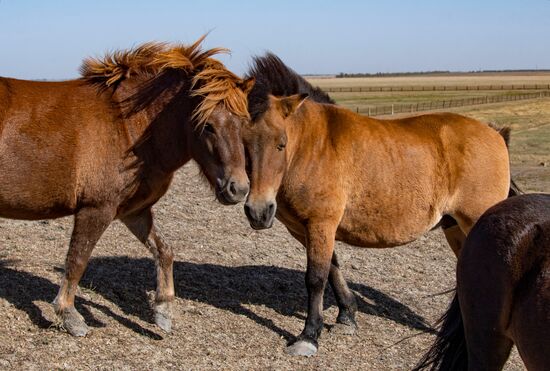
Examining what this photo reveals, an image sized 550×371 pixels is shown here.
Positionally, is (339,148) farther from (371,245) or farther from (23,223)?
(23,223)

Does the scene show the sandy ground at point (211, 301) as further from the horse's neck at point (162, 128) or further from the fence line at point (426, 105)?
the fence line at point (426, 105)

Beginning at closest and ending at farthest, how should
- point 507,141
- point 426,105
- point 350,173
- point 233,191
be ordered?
point 233,191 < point 350,173 < point 507,141 < point 426,105

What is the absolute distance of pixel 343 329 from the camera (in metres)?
6.24

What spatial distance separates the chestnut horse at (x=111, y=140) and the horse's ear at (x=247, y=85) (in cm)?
1

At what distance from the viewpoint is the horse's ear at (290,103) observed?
5.66 m

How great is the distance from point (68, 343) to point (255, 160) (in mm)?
1969

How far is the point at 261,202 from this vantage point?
207 inches

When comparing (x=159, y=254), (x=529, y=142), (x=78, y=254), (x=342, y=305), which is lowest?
(x=529, y=142)

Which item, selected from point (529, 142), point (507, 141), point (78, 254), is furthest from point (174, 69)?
point (529, 142)

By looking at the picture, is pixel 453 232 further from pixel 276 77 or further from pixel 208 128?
pixel 208 128

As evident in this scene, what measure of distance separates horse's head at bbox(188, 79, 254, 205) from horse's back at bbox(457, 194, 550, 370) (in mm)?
1895

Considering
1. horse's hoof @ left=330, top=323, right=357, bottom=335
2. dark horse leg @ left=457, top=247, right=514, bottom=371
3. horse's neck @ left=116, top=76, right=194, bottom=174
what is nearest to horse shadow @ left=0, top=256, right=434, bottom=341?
horse's hoof @ left=330, top=323, right=357, bottom=335

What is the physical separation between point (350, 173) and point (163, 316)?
203 centimetres

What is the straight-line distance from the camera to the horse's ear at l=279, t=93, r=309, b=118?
566 cm
